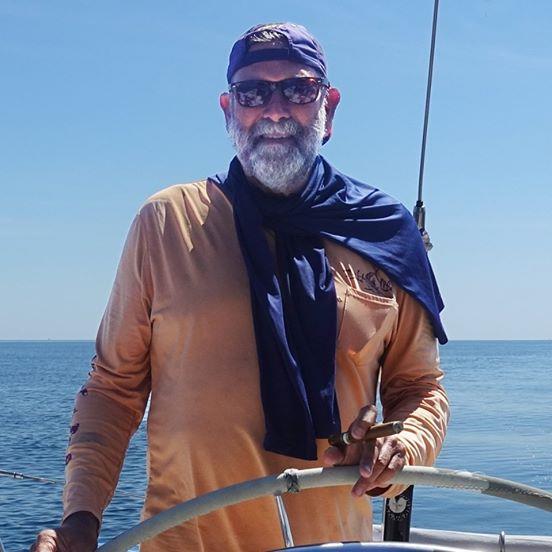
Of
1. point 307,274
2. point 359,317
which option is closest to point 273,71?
point 307,274

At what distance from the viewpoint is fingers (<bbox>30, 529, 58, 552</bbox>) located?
5.69 ft

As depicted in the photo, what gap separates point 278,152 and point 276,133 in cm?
5

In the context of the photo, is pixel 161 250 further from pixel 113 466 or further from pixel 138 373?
pixel 113 466

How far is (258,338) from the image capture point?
207 cm

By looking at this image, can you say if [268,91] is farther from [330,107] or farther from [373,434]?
[373,434]

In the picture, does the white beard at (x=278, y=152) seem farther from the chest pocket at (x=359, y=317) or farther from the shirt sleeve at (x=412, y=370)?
the shirt sleeve at (x=412, y=370)

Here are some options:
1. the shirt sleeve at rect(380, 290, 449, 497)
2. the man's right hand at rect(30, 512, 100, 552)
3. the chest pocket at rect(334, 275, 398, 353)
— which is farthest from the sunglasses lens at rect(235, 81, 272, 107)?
the man's right hand at rect(30, 512, 100, 552)

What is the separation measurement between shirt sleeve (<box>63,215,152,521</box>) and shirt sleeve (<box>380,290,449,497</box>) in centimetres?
56

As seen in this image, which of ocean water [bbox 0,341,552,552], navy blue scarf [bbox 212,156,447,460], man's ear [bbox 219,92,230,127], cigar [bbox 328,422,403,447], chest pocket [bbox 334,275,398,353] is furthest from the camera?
ocean water [bbox 0,341,552,552]

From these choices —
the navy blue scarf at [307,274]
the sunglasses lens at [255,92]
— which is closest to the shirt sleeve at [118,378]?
the navy blue scarf at [307,274]

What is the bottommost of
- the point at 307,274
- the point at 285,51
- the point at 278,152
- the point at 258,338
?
the point at 258,338

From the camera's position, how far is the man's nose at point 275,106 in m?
2.24

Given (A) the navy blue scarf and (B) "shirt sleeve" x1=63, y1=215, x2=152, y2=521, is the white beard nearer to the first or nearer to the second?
(A) the navy blue scarf

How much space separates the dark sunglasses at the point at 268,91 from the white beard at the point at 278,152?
0.16 feet
